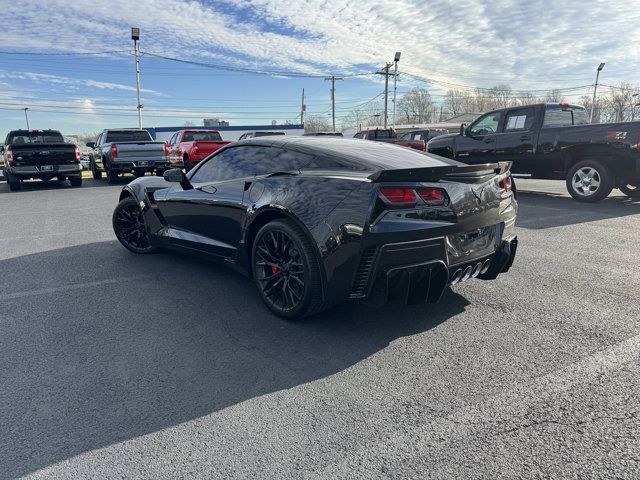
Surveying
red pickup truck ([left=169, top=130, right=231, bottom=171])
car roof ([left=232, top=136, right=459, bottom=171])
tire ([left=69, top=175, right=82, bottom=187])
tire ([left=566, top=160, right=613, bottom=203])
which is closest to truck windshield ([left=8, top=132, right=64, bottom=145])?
tire ([left=69, top=175, right=82, bottom=187])

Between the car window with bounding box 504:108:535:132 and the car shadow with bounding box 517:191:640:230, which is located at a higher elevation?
the car window with bounding box 504:108:535:132

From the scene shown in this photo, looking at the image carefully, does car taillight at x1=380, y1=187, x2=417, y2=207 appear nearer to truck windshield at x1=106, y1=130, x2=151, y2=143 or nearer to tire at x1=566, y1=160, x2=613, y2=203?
tire at x1=566, y1=160, x2=613, y2=203

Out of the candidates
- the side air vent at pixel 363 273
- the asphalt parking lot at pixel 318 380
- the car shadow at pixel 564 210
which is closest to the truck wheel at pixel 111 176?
the asphalt parking lot at pixel 318 380

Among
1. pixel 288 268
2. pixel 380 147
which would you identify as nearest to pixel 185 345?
pixel 288 268

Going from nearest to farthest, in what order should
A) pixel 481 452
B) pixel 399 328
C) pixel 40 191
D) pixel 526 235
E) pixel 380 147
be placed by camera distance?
pixel 481 452 < pixel 399 328 < pixel 380 147 < pixel 526 235 < pixel 40 191

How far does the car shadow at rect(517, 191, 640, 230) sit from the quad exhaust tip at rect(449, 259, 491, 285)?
12.5 ft

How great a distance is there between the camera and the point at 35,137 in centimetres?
1420

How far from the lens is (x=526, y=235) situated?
6.25 m

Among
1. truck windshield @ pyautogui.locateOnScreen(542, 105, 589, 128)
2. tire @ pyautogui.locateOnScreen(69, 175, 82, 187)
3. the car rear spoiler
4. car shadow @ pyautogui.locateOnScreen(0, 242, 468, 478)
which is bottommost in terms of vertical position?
car shadow @ pyautogui.locateOnScreen(0, 242, 468, 478)

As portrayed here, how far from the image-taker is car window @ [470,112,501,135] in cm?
1050

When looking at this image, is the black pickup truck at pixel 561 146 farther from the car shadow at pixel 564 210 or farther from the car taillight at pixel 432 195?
the car taillight at pixel 432 195

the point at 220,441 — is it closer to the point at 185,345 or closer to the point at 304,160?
the point at 185,345

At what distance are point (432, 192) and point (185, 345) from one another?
6.75 ft

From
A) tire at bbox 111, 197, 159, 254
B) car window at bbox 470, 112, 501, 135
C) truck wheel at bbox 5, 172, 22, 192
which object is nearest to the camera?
tire at bbox 111, 197, 159, 254
